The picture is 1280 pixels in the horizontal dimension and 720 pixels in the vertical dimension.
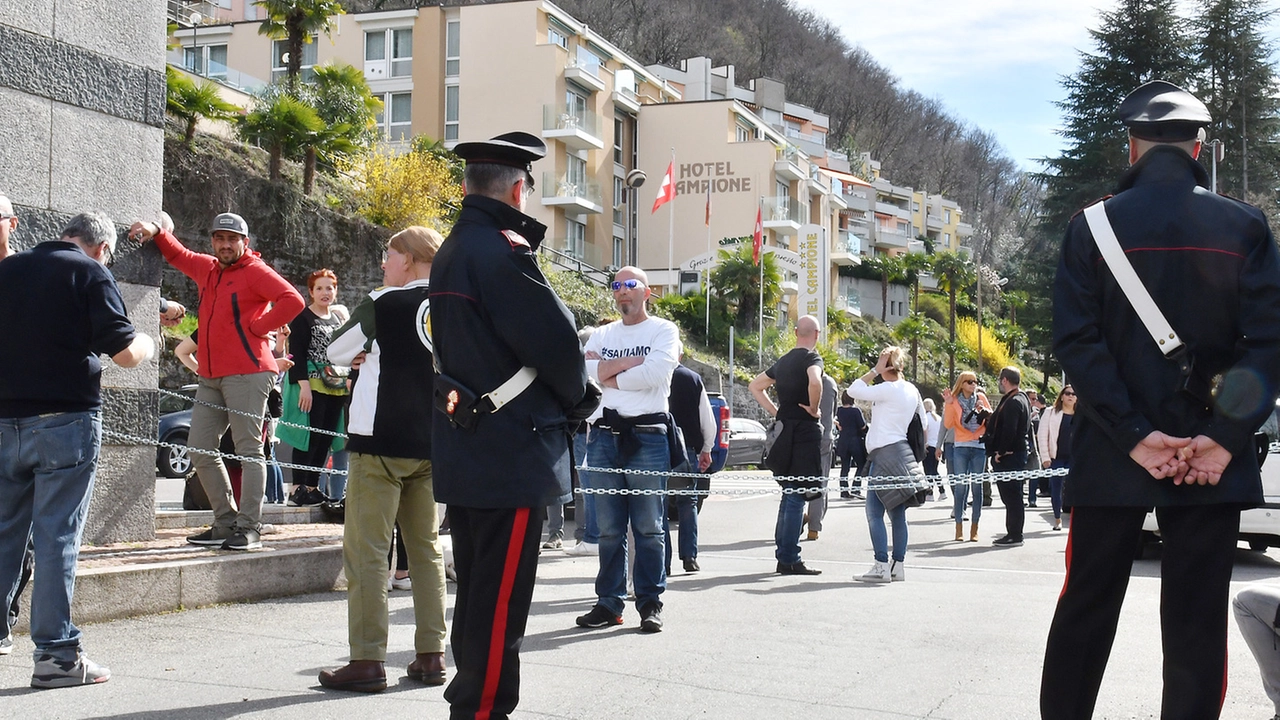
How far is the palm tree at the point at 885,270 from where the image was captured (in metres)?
91.6

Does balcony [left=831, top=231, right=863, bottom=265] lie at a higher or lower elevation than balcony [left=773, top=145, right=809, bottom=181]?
lower

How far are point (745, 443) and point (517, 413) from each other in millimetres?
27365

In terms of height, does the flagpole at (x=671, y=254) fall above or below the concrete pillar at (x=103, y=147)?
above

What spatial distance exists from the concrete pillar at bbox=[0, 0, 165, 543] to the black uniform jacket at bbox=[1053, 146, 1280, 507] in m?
6.20

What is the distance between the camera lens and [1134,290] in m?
3.80

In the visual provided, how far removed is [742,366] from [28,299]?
46868 millimetres

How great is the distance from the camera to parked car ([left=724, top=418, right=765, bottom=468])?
102ft

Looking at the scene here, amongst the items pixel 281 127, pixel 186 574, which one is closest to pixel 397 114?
pixel 281 127

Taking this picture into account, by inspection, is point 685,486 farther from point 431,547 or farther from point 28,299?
point 28,299

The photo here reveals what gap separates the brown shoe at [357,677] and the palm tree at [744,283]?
Answer: 49.9 metres

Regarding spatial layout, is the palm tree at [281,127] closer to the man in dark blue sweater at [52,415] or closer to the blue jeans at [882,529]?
the blue jeans at [882,529]

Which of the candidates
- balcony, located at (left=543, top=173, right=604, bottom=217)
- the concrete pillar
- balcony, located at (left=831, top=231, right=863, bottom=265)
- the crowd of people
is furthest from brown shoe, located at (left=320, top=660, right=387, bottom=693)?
balcony, located at (left=831, top=231, right=863, bottom=265)

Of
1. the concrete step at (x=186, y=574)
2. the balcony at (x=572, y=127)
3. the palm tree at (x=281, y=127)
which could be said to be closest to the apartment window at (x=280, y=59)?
the balcony at (x=572, y=127)

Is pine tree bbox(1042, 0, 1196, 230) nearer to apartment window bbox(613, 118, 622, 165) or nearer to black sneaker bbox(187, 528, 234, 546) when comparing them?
apartment window bbox(613, 118, 622, 165)
